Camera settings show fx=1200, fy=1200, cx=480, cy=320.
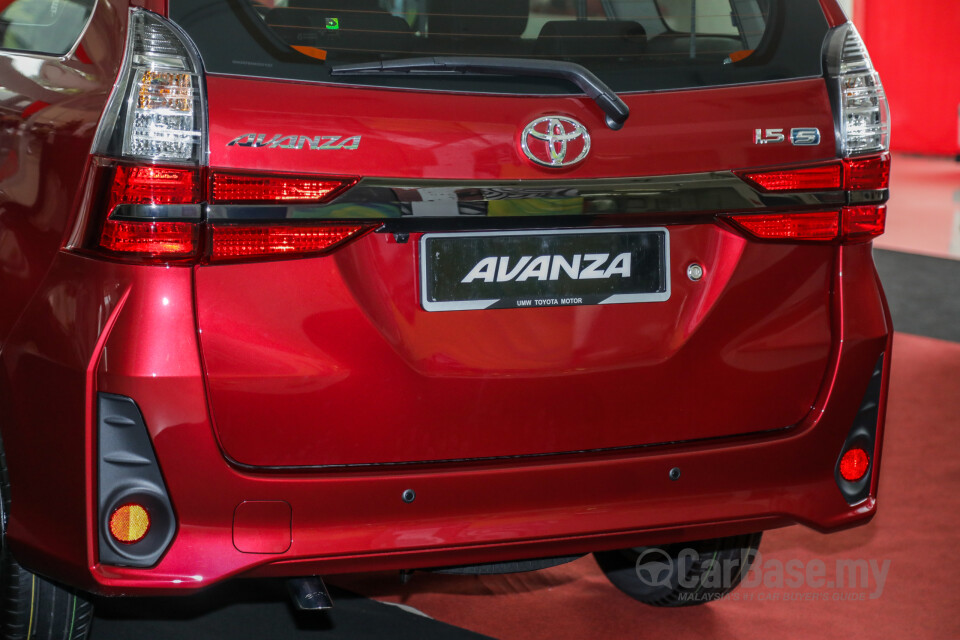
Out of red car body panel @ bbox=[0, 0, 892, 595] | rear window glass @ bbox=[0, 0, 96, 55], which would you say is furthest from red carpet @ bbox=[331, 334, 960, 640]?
rear window glass @ bbox=[0, 0, 96, 55]

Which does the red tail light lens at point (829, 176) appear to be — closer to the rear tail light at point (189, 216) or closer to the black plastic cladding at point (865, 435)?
the black plastic cladding at point (865, 435)

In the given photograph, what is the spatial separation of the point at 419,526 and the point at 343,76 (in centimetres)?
69

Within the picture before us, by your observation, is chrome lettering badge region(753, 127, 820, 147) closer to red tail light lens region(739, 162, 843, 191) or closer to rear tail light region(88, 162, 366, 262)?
red tail light lens region(739, 162, 843, 191)

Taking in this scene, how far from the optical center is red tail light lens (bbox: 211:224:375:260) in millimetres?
1713

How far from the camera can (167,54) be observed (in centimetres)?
171

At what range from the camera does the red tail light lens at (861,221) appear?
6.66 ft

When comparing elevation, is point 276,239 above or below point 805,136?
below

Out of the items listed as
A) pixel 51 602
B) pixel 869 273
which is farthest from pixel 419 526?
pixel 869 273

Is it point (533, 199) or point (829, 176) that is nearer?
point (533, 199)

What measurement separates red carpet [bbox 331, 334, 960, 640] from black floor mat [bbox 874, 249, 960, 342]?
259cm

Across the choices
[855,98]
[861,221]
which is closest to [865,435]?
[861,221]

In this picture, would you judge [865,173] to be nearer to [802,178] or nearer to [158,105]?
[802,178]

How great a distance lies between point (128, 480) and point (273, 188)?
476mm

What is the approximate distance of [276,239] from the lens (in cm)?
173
